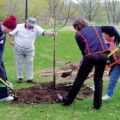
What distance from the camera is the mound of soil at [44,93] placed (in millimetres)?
9023

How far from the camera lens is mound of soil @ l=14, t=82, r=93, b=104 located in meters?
9.02

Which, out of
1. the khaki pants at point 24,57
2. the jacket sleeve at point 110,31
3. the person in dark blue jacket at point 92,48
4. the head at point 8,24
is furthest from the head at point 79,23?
the khaki pants at point 24,57

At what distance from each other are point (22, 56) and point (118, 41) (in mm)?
3948

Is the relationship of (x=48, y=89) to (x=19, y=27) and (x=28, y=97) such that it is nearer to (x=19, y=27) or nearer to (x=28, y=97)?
(x=28, y=97)

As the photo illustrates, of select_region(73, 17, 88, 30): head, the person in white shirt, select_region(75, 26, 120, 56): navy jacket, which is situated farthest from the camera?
the person in white shirt

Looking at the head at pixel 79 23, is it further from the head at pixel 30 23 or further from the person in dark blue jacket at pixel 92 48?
the head at pixel 30 23

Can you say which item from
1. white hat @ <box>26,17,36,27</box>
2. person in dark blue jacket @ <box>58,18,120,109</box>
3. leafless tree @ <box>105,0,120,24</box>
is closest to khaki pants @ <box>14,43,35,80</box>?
white hat @ <box>26,17,36,27</box>

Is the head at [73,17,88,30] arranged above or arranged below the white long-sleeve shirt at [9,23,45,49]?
above

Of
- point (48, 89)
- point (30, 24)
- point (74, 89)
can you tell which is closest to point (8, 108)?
point (74, 89)

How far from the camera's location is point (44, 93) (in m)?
9.65

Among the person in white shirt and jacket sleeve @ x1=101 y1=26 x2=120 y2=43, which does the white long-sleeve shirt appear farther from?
jacket sleeve @ x1=101 y1=26 x2=120 y2=43

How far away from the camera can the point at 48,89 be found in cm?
1016

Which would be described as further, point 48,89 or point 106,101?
point 48,89

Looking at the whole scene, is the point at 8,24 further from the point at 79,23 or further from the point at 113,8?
the point at 113,8
